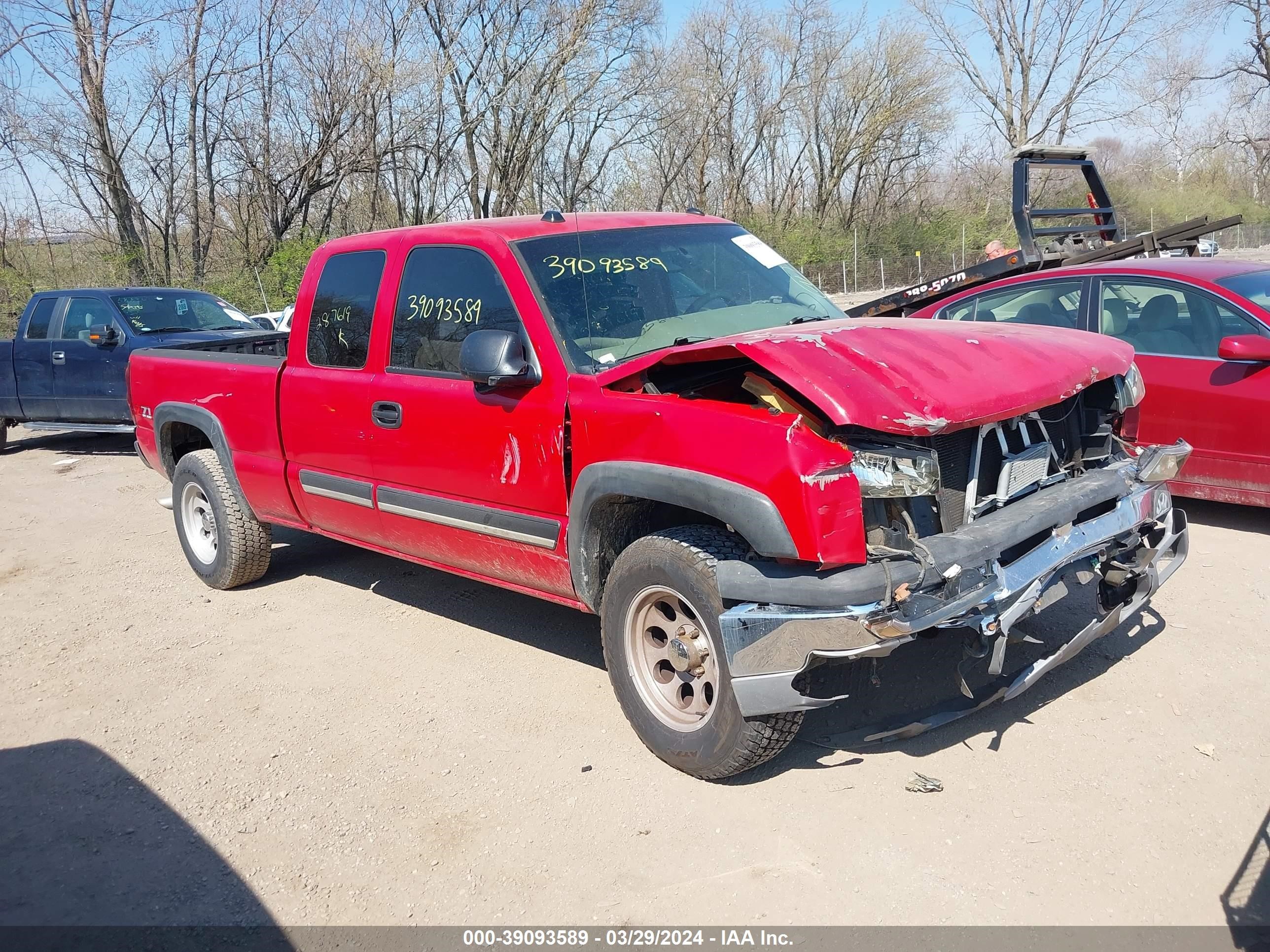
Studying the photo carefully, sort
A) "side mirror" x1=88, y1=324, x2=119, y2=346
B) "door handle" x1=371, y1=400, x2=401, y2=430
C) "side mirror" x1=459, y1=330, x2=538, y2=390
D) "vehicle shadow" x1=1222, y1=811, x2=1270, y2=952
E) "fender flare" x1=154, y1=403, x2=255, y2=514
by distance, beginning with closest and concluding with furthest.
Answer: "vehicle shadow" x1=1222, y1=811, x2=1270, y2=952, "side mirror" x1=459, y1=330, x2=538, y2=390, "door handle" x1=371, y1=400, x2=401, y2=430, "fender flare" x1=154, y1=403, x2=255, y2=514, "side mirror" x1=88, y1=324, x2=119, y2=346

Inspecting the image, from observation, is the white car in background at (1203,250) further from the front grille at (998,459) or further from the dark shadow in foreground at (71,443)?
the dark shadow in foreground at (71,443)

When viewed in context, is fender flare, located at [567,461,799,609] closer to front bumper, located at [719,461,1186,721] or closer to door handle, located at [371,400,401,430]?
front bumper, located at [719,461,1186,721]

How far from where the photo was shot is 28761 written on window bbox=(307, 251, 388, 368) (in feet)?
16.3

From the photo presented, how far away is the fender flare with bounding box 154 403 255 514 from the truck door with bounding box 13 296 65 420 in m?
6.28

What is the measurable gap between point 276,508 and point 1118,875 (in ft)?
14.8

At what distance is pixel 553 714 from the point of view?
170 inches

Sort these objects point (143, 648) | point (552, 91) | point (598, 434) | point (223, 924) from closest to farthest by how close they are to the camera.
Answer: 1. point (223, 924)
2. point (598, 434)
3. point (143, 648)
4. point (552, 91)

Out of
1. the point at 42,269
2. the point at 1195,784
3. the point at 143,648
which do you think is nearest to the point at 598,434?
the point at 1195,784

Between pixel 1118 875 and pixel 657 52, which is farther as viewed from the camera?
pixel 657 52

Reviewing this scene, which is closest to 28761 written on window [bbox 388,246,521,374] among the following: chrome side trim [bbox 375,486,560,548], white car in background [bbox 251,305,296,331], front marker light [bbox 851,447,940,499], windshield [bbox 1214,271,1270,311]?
chrome side trim [bbox 375,486,560,548]

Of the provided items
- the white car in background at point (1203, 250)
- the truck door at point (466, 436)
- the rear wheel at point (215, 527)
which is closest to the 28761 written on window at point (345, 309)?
the truck door at point (466, 436)

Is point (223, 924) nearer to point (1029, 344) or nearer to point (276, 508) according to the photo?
point (276, 508)

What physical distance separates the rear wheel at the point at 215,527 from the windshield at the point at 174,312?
571 cm

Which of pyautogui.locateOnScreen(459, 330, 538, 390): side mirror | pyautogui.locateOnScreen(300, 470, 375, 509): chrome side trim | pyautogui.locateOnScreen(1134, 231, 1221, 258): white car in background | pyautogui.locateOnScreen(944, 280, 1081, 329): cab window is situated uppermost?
pyautogui.locateOnScreen(1134, 231, 1221, 258): white car in background
